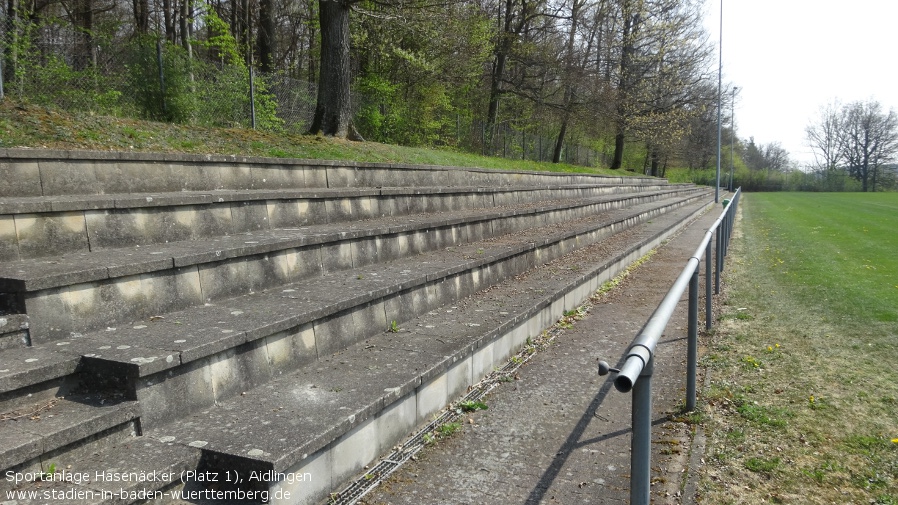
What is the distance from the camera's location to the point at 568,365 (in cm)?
479

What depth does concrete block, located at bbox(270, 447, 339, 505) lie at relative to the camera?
2.49 m

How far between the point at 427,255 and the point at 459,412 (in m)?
2.43

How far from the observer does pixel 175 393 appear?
2.74 m

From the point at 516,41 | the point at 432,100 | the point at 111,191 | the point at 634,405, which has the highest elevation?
the point at 516,41

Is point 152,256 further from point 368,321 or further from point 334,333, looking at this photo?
point 368,321

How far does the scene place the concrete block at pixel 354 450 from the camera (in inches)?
112

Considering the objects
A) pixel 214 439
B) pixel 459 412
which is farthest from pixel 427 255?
pixel 214 439

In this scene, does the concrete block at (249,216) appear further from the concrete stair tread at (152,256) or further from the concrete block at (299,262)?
the concrete block at (299,262)

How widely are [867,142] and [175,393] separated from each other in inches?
3416

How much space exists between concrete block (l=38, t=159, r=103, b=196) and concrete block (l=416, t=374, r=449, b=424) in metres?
2.99

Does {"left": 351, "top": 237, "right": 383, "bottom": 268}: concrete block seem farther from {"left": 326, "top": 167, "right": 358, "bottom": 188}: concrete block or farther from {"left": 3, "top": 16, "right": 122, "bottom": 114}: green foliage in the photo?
{"left": 3, "top": 16, "right": 122, "bottom": 114}: green foliage

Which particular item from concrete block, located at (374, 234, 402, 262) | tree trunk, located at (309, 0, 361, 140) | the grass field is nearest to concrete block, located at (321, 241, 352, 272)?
concrete block, located at (374, 234, 402, 262)

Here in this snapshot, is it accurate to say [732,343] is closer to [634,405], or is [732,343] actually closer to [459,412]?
[459,412]

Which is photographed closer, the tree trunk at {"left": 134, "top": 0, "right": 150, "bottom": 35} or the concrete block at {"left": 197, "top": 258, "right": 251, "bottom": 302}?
the concrete block at {"left": 197, "top": 258, "right": 251, "bottom": 302}
